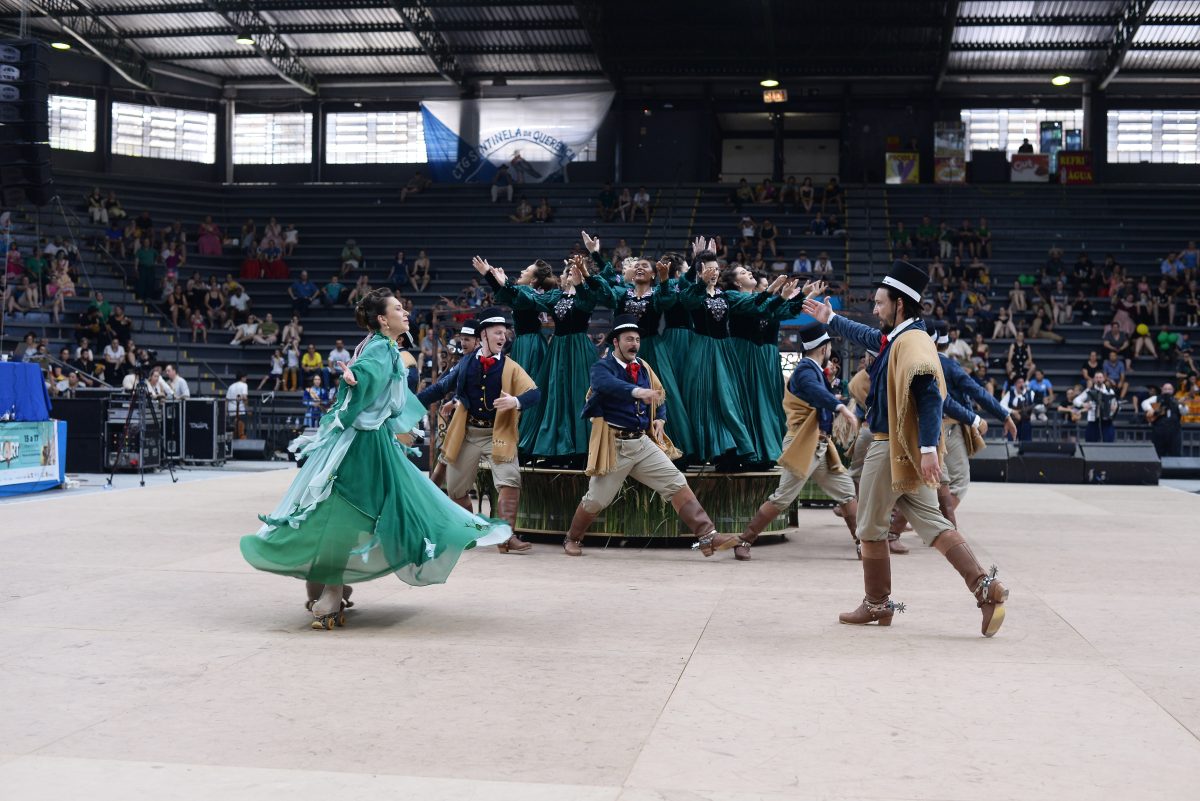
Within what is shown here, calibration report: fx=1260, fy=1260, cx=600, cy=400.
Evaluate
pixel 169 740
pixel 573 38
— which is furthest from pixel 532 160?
pixel 169 740

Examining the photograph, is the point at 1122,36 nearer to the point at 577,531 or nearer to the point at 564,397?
the point at 564,397

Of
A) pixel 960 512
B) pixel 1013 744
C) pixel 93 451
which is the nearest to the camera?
pixel 1013 744

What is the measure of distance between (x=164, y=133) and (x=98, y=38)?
5.06 meters

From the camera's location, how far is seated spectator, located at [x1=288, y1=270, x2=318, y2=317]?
3032 cm

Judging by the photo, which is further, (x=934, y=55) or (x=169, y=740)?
(x=934, y=55)

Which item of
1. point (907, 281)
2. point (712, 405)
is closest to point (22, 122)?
point (712, 405)

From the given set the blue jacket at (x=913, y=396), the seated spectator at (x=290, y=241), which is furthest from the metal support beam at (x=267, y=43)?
the blue jacket at (x=913, y=396)

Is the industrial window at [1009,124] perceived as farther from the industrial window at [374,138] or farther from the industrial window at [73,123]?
the industrial window at [73,123]

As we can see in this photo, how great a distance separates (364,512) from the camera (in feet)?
21.4

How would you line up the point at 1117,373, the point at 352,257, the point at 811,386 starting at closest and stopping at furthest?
1. the point at 811,386
2. the point at 1117,373
3. the point at 352,257

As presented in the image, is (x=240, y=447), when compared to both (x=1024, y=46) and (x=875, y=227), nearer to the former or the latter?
(x=875, y=227)

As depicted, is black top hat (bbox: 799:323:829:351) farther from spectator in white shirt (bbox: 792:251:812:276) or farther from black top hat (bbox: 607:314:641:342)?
spectator in white shirt (bbox: 792:251:812:276)

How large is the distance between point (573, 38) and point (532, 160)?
360 centimetres

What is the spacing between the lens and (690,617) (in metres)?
6.99
